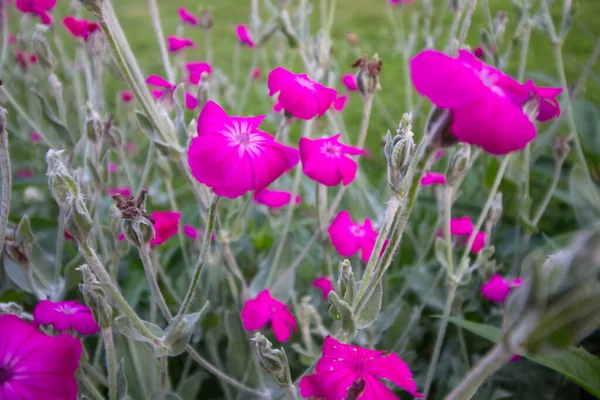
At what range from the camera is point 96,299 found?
1.54ft

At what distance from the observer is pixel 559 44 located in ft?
3.06

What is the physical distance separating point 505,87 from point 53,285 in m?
0.58

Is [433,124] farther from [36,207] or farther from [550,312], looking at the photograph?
[36,207]

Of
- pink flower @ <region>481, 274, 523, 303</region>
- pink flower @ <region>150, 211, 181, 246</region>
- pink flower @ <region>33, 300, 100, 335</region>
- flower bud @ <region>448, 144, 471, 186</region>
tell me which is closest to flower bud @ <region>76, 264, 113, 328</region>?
pink flower @ <region>33, 300, 100, 335</region>

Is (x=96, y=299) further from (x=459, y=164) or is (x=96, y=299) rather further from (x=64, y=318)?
(x=459, y=164)

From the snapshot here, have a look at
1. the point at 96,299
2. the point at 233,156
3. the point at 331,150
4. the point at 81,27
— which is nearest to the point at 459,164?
the point at 331,150

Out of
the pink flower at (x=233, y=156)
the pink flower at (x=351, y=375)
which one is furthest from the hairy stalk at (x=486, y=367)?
the pink flower at (x=233, y=156)

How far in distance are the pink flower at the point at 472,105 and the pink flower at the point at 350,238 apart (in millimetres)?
314

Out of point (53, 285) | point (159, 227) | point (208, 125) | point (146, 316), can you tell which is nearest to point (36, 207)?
point (146, 316)

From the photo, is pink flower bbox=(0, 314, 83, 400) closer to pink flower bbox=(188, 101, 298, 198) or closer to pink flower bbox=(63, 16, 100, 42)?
pink flower bbox=(188, 101, 298, 198)

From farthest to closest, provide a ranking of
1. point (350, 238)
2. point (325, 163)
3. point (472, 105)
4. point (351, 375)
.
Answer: point (350, 238)
point (325, 163)
point (351, 375)
point (472, 105)

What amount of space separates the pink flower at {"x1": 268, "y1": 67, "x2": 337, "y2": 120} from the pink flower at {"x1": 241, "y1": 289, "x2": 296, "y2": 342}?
232 millimetres

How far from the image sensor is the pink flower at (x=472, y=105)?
342 millimetres

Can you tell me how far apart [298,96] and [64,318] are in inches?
12.1
